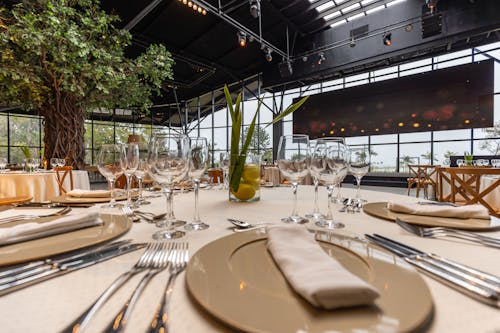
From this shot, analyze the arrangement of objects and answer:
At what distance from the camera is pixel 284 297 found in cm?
29

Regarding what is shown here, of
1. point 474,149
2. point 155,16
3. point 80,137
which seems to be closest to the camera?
point 80,137

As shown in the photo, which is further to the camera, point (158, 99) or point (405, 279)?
point (158, 99)

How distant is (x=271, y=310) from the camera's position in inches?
10.3

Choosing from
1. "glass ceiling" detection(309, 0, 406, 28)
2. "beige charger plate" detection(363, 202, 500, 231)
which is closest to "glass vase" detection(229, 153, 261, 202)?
"beige charger plate" detection(363, 202, 500, 231)

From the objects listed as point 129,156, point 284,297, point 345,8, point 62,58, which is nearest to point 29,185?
point 62,58

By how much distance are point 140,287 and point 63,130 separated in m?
4.66

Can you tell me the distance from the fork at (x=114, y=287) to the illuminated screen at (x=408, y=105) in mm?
9163

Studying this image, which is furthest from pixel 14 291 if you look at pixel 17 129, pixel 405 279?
pixel 17 129

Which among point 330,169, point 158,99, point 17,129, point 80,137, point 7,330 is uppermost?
point 158,99

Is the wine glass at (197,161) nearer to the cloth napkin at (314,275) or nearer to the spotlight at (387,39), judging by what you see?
the cloth napkin at (314,275)

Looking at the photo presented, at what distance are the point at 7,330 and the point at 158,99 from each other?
1334cm

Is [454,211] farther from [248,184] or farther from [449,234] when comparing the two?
[248,184]

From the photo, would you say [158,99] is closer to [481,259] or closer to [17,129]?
[17,129]

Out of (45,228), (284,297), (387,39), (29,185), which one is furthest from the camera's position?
(387,39)
